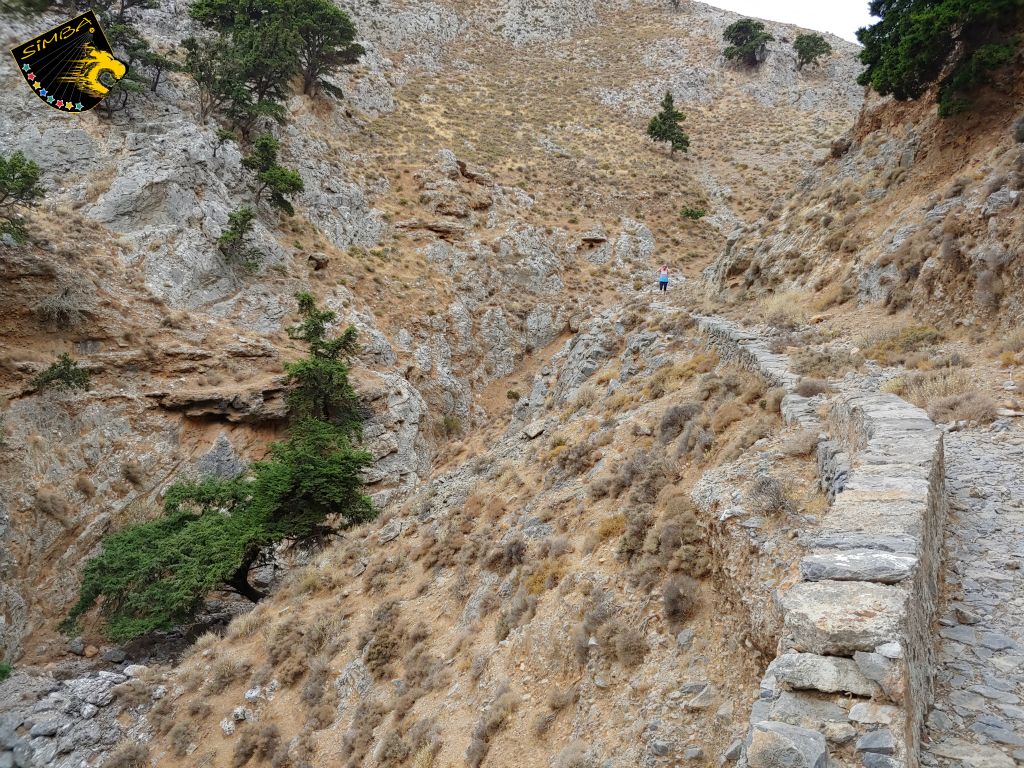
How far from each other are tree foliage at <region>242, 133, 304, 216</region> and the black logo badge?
710 centimetres

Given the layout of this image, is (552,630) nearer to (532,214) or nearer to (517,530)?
(517,530)

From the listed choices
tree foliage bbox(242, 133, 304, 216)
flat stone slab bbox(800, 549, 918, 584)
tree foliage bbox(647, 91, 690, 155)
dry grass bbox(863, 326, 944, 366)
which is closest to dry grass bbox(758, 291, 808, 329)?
dry grass bbox(863, 326, 944, 366)

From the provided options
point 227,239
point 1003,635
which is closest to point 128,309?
point 227,239

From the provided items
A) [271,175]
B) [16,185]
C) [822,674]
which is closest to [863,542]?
[822,674]

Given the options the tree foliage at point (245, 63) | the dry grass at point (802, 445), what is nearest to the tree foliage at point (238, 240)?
the tree foliage at point (245, 63)

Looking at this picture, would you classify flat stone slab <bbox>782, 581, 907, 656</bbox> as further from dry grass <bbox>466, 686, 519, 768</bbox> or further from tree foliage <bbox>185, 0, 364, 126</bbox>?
tree foliage <bbox>185, 0, 364, 126</bbox>

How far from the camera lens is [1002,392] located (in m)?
8.50

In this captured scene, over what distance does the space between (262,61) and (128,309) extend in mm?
19518

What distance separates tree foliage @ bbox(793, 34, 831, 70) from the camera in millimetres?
60312

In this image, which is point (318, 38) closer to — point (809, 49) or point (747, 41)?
point (747, 41)

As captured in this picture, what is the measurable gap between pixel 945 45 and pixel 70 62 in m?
27.9

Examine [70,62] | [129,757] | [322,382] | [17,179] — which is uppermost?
[70,62]

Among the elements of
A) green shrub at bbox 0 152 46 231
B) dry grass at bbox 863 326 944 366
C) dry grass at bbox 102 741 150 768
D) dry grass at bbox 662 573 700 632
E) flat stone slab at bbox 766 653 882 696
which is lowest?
dry grass at bbox 102 741 150 768

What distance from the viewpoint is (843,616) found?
3.58 meters
